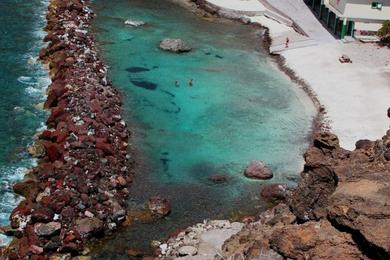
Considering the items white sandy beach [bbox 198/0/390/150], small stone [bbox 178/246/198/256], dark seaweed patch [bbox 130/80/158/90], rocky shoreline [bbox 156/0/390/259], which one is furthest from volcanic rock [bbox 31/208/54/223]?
dark seaweed patch [bbox 130/80/158/90]

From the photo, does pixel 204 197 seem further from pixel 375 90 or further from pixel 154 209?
pixel 375 90

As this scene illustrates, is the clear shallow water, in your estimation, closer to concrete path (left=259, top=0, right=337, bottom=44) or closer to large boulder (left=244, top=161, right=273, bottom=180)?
large boulder (left=244, top=161, right=273, bottom=180)

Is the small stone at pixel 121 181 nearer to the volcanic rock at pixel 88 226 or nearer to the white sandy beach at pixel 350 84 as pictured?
the volcanic rock at pixel 88 226

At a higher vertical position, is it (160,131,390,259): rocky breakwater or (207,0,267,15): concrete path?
(160,131,390,259): rocky breakwater

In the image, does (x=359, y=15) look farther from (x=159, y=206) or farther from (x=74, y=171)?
(x=74, y=171)

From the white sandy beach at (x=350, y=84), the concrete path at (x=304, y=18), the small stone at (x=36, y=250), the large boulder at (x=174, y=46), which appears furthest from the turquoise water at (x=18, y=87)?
the concrete path at (x=304, y=18)

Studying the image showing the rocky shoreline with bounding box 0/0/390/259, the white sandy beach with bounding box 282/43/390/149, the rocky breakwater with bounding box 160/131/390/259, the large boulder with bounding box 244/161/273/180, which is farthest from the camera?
the white sandy beach with bounding box 282/43/390/149

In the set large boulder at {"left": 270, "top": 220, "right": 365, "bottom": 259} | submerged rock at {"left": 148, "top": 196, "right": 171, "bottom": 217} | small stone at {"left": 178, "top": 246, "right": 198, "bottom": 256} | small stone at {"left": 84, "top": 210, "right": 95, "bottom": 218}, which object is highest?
large boulder at {"left": 270, "top": 220, "right": 365, "bottom": 259}
